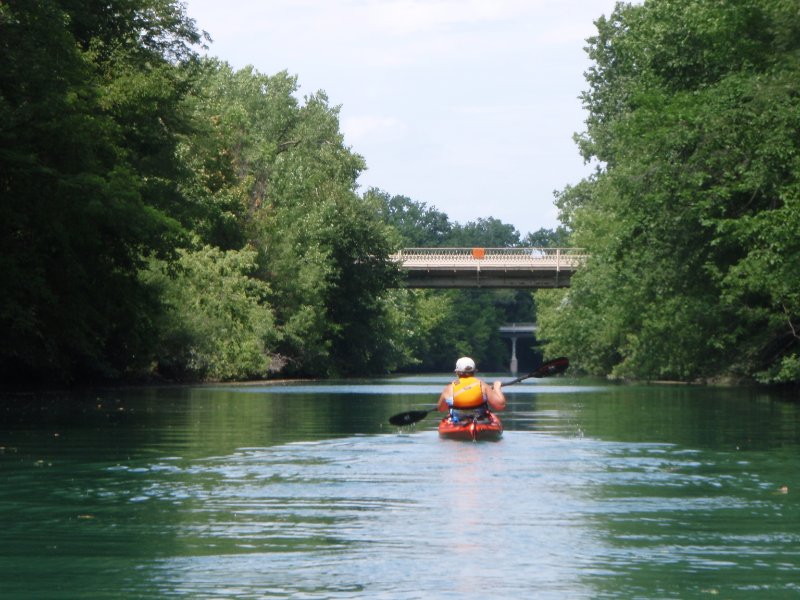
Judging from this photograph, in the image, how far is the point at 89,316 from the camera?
3725 centimetres

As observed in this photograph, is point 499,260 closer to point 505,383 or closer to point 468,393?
point 505,383

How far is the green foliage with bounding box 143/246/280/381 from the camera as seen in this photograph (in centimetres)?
5531

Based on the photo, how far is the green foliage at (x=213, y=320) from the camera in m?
55.3

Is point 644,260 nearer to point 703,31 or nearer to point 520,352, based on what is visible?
point 703,31

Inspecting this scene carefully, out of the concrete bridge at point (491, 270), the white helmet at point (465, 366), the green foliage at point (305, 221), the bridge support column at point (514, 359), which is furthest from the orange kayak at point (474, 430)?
the bridge support column at point (514, 359)

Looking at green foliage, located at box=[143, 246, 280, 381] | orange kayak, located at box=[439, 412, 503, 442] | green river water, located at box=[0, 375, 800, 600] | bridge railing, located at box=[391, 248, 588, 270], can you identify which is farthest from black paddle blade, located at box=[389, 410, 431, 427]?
bridge railing, located at box=[391, 248, 588, 270]

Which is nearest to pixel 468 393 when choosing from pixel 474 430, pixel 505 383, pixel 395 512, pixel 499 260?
pixel 474 430

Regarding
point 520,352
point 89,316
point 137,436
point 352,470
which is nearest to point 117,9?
point 89,316

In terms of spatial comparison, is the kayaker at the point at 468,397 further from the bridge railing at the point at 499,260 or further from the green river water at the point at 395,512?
the bridge railing at the point at 499,260

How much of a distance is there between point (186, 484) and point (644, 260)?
31370mm

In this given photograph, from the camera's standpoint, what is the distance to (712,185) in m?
41.0

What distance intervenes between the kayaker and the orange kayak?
0.11 metres

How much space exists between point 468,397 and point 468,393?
0.11 meters

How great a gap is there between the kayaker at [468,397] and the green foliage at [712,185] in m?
14.4
